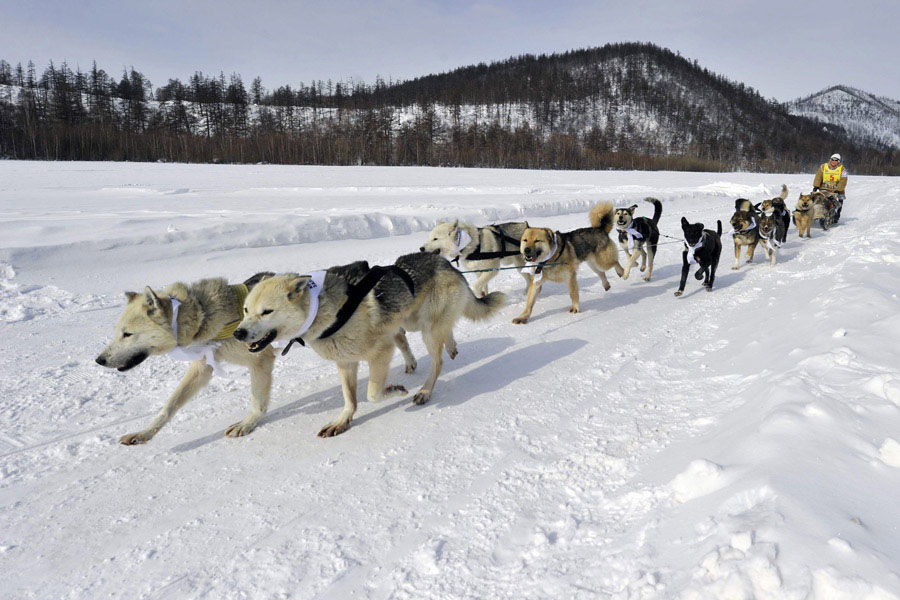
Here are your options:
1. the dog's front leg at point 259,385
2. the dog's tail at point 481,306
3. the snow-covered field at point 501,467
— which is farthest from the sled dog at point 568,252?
the dog's front leg at point 259,385

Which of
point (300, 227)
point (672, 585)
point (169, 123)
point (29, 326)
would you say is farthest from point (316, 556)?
point (169, 123)

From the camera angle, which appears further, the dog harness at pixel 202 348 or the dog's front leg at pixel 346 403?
the dog's front leg at pixel 346 403

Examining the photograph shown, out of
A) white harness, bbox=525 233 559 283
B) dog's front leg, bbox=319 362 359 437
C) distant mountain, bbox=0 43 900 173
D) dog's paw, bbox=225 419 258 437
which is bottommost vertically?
dog's paw, bbox=225 419 258 437

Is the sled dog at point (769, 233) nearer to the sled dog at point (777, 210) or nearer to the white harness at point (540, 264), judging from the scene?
the sled dog at point (777, 210)

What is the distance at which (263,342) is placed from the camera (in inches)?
127

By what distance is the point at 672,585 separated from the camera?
184 cm

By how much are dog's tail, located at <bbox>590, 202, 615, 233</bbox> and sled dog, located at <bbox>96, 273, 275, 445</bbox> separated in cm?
572

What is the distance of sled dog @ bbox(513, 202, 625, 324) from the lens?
6.47 meters

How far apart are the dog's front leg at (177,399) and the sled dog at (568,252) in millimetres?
3820

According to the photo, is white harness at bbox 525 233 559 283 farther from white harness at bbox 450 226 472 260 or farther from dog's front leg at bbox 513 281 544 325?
white harness at bbox 450 226 472 260

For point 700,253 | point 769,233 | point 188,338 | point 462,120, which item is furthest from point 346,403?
point 462,120

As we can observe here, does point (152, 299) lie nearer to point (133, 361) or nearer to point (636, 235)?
point (133, 361)

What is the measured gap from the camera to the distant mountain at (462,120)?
185 ft

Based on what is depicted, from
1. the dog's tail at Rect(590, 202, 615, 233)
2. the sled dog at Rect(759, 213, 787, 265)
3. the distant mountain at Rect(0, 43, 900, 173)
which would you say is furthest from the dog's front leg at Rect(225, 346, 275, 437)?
the distant mountain at Rect(0, 43, 900, 173)
